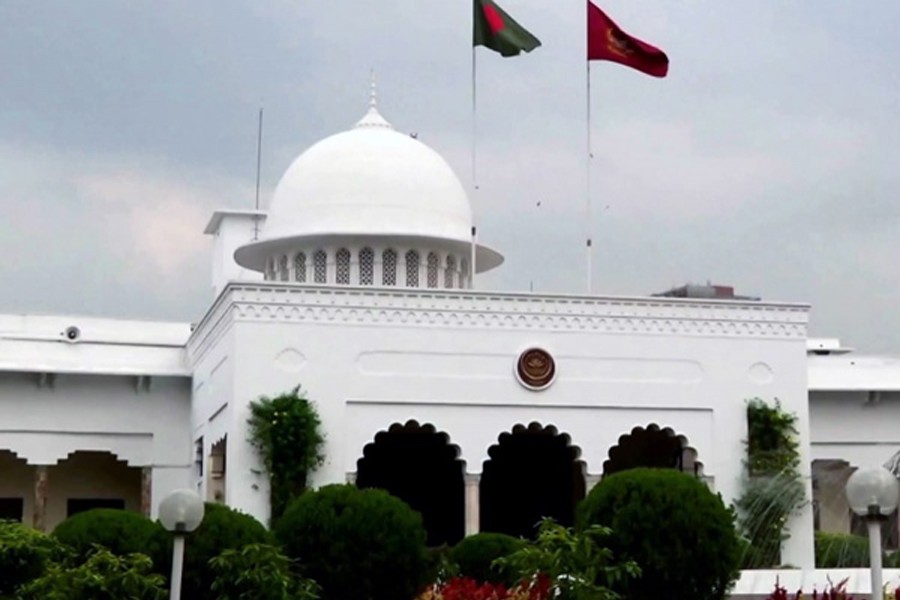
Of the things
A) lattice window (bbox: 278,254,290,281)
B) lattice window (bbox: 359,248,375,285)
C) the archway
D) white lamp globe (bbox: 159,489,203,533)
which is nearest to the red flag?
lattice window (bbox: 359,248,375,285)

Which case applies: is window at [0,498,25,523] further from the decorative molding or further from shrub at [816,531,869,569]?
shrub at [816,531,869,569]

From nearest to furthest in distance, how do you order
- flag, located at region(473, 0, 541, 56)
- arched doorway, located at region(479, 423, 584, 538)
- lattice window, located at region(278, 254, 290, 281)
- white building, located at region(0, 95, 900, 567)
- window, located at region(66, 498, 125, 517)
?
1. white building, located at region(0, 95, 900, 567)
2. flag, located at region(473, 0, 541, 56)
3. lattice window, located at region(278, 254, 290, 281)
4. arched doorway, located at region(479, 423, 584, 538)
5. window, located at region(66, 498, 125, 517)

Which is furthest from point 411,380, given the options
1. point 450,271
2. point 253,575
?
point 253,575

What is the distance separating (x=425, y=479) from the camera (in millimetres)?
27344

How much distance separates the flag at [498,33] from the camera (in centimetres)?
2422

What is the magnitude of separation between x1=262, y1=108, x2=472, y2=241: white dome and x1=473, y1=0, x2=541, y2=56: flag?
103 inches

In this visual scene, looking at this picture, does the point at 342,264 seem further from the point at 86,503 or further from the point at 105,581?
the point at 105,581

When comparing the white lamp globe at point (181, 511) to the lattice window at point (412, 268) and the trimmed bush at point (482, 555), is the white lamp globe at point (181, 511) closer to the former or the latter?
the trimmed bush at point (482, 555)

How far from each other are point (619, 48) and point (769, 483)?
7.12 m

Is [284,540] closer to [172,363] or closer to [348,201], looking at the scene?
[348,201]

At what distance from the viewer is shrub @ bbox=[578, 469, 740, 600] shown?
13.0m

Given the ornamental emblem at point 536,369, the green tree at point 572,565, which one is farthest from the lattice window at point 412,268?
the green tree at point 572,565

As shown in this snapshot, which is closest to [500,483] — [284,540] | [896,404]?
[896,404]

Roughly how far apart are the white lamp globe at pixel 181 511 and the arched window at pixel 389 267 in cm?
1391
